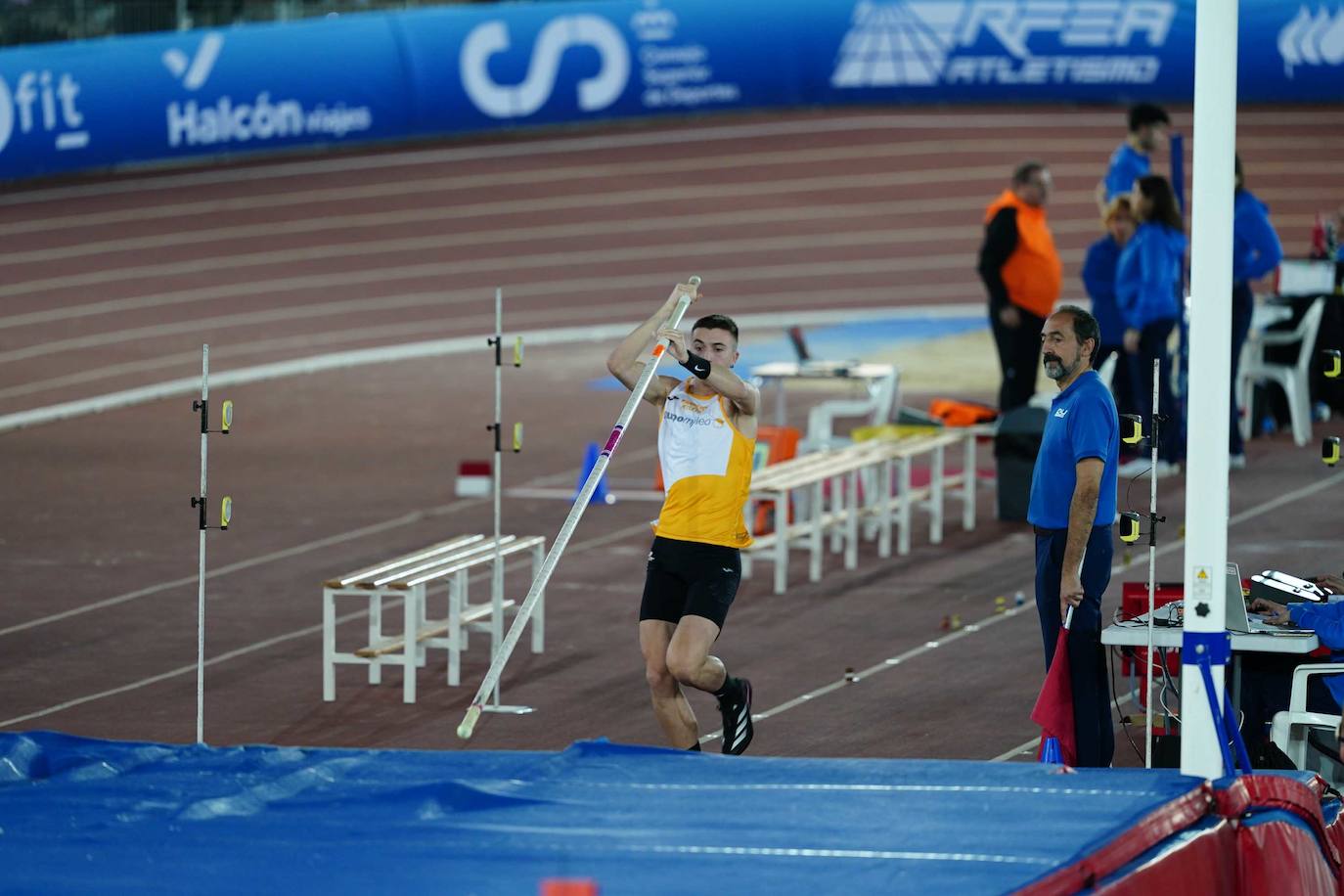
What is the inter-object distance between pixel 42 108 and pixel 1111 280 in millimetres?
14042

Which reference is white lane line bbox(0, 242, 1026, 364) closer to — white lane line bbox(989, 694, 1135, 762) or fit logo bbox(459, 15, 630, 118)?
fit logo bbox(459, 15, 630, 118)

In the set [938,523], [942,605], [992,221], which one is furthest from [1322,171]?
[942,605]

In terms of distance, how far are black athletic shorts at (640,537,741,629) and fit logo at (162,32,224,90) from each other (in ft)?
57.4

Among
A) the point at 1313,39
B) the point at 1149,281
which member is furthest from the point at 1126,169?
the point at 1313,39

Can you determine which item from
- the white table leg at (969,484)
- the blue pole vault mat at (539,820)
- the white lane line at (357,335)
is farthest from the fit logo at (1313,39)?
the blue pole vault mat at (539,820)

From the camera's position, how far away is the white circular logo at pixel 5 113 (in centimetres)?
2383

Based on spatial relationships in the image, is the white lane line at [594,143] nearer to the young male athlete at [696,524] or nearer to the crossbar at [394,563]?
the crossbar at [394,563]

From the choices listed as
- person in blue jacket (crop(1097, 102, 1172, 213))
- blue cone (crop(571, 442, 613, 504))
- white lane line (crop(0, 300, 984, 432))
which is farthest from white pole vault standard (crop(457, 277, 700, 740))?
white lane line (crop(0, 300, 984, 432))

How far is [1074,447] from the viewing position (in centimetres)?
775

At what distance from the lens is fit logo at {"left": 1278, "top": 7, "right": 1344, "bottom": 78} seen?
25219 millimetres

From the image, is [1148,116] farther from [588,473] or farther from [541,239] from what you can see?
[541,239]

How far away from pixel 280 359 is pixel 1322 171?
40.2ft

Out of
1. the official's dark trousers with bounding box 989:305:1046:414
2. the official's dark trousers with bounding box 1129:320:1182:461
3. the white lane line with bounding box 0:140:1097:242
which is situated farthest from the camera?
the white lane line with bounding box 0:140:1097:242

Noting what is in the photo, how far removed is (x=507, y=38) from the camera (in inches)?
993
